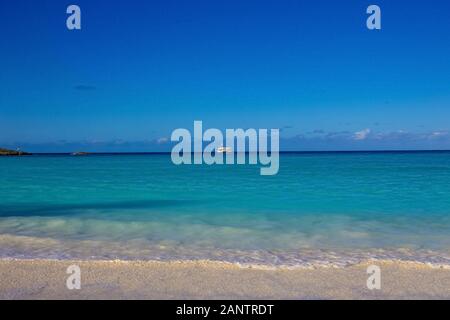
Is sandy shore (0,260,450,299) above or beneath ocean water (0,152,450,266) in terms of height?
above

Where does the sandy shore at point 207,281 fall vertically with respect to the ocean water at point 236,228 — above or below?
above

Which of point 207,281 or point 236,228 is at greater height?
point 207,281

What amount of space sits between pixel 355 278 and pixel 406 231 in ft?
16.4

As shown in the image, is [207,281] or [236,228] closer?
[207,281]

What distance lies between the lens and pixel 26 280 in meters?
5.72

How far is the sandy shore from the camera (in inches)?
204

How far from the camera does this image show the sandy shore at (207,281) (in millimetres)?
5176

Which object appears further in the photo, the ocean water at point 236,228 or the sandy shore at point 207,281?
the ocean water at point 236,228

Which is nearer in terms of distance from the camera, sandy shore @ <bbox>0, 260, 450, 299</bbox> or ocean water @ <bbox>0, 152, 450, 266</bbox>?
sandy shore @ <bbox>0, 260, 450, 299</bbox>

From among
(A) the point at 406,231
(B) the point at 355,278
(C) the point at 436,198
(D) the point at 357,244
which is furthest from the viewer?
(C) the point at 436,198

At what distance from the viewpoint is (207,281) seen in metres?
5.75
